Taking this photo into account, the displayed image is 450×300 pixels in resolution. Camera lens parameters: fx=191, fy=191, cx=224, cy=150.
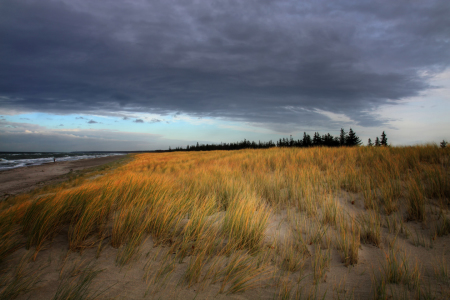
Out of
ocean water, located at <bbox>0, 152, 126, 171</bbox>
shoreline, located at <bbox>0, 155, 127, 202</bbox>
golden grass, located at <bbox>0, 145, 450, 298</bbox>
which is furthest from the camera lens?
ocean water, located at <bbox>0, 152, 126, 171</bbox>

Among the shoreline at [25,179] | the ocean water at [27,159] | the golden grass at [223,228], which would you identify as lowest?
the shoreline at [25,179]

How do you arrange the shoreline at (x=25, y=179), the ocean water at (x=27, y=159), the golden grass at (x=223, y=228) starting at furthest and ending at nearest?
the ocean water at (x=27, y=159) < the shoreline at (x=25, y=179) < the golden grass at (x=223, y=228)

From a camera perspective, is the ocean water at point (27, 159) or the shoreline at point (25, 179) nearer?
the shoreline at point (25, 179)

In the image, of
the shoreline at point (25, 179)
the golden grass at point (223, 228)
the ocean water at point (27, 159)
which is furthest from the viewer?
the ocean water at point (27, 159)

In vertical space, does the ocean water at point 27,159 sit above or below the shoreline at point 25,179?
above

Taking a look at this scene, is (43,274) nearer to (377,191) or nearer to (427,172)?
(377,191)

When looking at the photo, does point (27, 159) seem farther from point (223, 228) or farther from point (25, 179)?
point (223, 228)

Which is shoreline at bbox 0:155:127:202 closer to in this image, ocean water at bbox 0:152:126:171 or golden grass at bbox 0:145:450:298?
golden grass at bbox 0:145:450:298

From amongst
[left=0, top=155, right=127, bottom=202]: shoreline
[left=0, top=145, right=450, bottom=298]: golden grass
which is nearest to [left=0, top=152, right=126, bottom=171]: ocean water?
[left=0, top=155, right=127, bottom=202]: shoreline

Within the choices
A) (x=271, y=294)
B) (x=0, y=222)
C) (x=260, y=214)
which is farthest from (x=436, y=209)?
(x=0, y=222)

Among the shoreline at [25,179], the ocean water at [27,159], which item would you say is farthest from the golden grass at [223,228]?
the ocean water at [27,159]

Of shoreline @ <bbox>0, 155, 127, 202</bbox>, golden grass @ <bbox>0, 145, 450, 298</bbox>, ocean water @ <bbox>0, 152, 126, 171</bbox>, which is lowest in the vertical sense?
shoreline @ <bbox>0, 155, 127, 202</bbox>

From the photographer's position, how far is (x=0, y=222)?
271 centimetres

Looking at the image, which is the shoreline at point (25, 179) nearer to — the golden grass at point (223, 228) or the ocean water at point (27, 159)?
the golden grass at point (223, 228)
